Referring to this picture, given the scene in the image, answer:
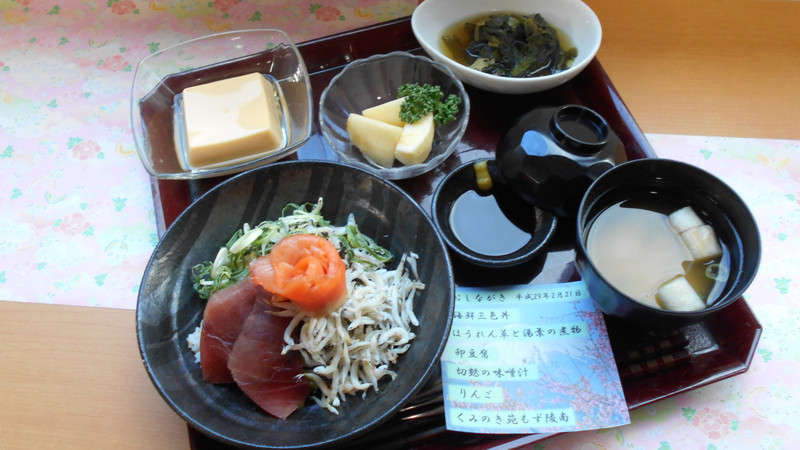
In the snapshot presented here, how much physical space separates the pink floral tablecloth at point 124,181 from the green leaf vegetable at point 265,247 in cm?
37

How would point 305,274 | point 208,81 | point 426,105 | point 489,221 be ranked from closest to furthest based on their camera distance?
point 305,274 < point 489,221 < point 426,105 < point 208,81

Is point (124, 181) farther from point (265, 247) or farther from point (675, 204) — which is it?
point (675, 204)

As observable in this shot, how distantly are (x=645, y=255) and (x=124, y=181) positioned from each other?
1.64m

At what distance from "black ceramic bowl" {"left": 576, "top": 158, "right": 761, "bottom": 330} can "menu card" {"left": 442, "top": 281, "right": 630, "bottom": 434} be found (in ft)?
0.36

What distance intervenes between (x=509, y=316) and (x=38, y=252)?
1.47m

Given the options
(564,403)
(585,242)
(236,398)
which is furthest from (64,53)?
(564,403)

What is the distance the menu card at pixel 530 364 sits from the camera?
1.29m

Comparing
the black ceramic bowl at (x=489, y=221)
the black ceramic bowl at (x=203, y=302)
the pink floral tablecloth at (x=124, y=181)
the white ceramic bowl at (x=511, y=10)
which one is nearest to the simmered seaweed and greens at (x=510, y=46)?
the white ceramic bowl at (x=511, y=10)

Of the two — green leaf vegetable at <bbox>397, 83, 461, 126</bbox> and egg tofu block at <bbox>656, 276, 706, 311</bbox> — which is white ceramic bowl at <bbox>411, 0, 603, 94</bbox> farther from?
egg tofu block at <bbox>656, 276, 706, 311</bbox>

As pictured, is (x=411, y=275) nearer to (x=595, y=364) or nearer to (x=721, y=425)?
(x=595, y=364)

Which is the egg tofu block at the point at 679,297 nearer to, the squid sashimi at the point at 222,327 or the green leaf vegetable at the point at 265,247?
the green leaf vegetable at the point at 265,247

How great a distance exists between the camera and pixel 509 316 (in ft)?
4.74

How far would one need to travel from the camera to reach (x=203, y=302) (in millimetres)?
1442

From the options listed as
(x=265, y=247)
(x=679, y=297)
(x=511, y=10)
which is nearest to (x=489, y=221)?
(x=679, y=297)
